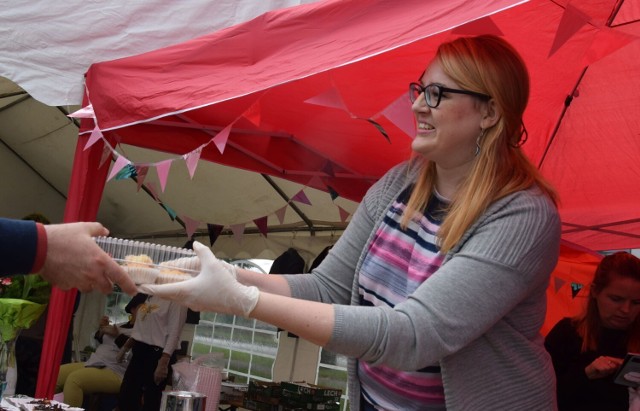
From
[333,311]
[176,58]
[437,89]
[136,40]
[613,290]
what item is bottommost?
[333,311]

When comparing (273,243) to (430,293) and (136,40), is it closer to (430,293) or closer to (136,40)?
(136,40)

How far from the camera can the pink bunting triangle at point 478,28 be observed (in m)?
2.48

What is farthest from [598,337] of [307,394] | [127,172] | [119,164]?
[307,394]

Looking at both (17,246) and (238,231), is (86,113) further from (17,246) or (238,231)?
(238,231)

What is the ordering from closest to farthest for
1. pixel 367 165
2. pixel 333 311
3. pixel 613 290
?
1. pixel 333 311
2. pixel 613 290
3. pixel 367 165

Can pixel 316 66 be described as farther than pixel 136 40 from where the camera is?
No

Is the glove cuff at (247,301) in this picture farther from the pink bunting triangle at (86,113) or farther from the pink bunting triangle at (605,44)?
the pink bunting triangle at (86,113)

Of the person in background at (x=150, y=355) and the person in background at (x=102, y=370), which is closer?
the person in background at (x=150, y=355)

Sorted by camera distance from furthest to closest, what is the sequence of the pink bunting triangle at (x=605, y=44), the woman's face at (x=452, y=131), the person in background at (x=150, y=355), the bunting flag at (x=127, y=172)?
the person in background at (x=150, y=355) < the bunting flag at (x=127, y=172) < the pink bunting triangle at (x=605, y=44) < the woman's face at (x=452, y=131)

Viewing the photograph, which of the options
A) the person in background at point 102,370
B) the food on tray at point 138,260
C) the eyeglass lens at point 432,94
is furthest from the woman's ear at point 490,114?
the person in background at point 102,370

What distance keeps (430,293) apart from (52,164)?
852 centimetres

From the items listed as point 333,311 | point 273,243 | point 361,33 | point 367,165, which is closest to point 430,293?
point 333,311

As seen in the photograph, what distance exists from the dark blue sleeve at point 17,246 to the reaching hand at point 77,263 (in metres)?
0.06

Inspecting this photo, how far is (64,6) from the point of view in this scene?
3.95m
